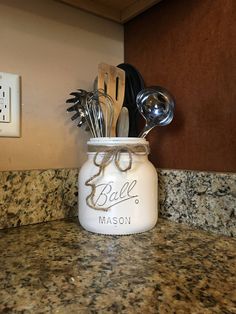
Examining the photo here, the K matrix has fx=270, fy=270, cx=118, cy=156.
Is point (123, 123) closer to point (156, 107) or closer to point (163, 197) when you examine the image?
point (156, 107)

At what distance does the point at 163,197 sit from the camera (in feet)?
2.14

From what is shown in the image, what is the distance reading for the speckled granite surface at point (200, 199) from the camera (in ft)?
1.73

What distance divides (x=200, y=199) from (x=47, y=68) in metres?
0.48

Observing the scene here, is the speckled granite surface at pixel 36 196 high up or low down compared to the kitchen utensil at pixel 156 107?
down

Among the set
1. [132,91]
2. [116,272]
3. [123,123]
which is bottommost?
[116,272]

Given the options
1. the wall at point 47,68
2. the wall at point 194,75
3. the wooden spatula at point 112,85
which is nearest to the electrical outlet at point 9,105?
the wall at point 47,68

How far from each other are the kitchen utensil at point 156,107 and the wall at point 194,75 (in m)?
0.05

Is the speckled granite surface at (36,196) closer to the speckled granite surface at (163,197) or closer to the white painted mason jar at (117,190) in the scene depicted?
the speckled granite surface at (163,197)

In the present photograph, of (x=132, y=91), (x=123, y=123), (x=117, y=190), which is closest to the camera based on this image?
(x=117, y=190)

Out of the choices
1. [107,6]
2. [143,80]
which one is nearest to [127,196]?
[143,80]

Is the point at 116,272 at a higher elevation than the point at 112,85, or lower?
lower

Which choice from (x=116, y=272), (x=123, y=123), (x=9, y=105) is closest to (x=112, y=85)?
(x=123, y=123)

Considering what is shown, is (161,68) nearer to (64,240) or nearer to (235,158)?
(235,158)

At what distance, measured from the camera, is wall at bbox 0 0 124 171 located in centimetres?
63
